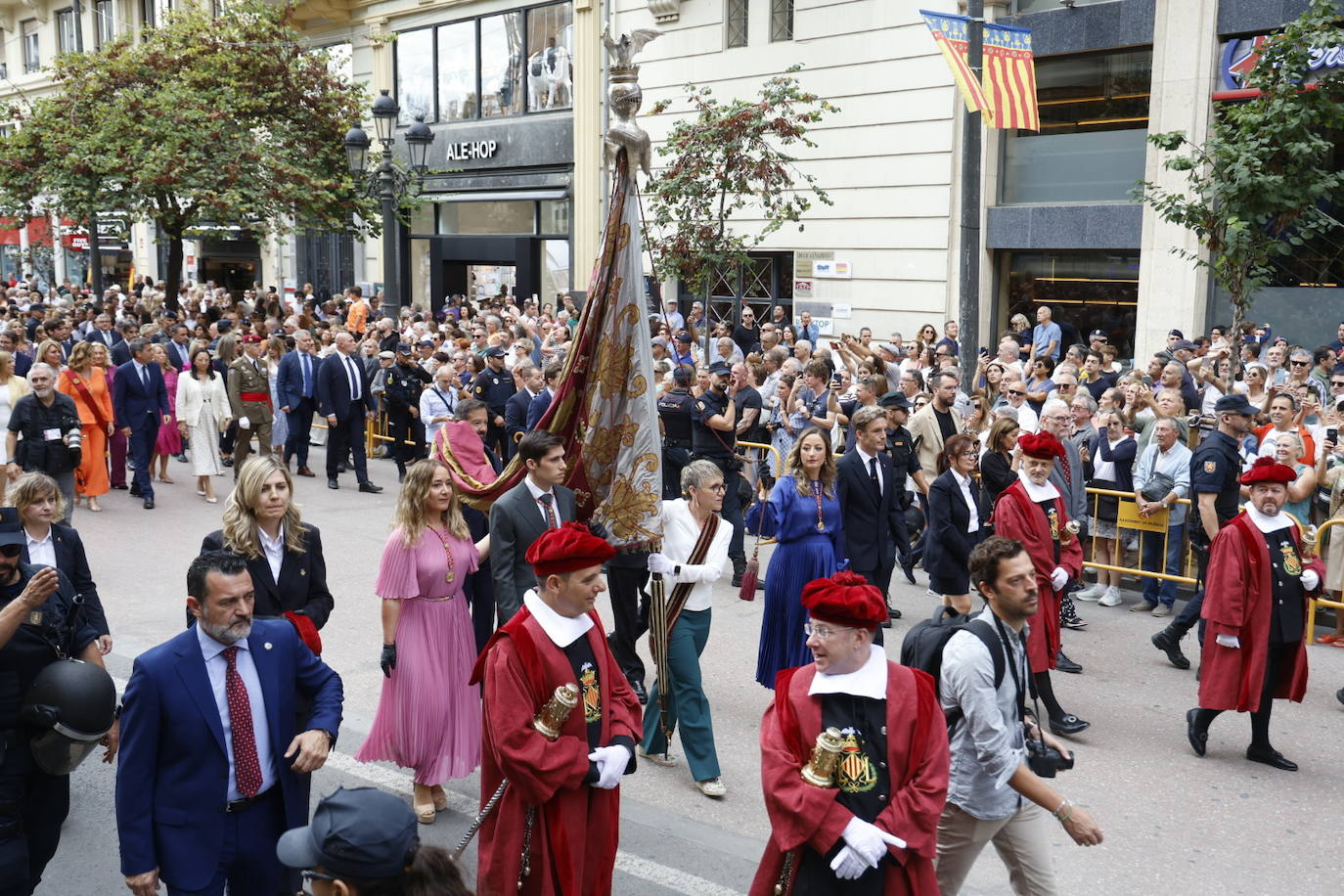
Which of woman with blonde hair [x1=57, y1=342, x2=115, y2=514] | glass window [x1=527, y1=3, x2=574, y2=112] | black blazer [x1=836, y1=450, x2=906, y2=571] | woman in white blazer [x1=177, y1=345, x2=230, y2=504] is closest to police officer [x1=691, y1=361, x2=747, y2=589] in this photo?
black blazer [x1=836, y1=450, x2=906, y2=571]

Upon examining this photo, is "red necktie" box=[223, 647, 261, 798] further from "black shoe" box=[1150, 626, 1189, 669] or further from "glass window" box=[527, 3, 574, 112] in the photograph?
"glass window" box=[527, 3, 574, 112]

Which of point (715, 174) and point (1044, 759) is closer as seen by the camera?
point (1044, 759)

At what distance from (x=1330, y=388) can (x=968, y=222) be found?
14.5 ft

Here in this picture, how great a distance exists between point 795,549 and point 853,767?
3.89 meters

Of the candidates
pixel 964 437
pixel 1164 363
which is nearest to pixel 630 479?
pixel 964 437

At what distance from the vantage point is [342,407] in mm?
15469

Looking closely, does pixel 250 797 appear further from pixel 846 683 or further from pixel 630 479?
pixel 630 479

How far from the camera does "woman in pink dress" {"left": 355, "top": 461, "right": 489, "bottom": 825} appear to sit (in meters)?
6.39

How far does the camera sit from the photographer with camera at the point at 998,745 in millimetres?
4426

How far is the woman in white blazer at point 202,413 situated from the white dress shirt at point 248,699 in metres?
10.9

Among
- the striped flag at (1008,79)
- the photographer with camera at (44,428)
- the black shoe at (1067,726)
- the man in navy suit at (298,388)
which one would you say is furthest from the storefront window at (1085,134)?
the photographer with camera at (44,428)

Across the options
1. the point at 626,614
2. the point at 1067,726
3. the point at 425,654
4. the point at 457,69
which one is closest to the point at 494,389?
the point at 626,614

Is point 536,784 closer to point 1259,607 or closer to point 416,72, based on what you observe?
point 1259,607

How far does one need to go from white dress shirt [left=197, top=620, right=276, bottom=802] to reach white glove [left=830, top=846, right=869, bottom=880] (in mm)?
1952
